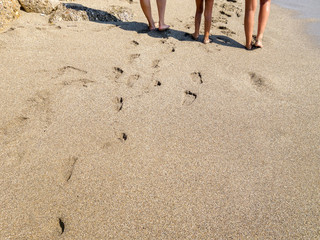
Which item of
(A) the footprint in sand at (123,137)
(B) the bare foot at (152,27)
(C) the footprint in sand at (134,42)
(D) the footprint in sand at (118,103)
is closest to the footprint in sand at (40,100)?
(D) the footprint in sand at (118,103)

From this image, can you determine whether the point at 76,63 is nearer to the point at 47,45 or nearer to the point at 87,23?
the point at 47,45

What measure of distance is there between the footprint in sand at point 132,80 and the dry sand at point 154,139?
0.02 metres

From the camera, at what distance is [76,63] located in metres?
2.52

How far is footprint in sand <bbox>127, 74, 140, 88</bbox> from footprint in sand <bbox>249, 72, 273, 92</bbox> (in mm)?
1131

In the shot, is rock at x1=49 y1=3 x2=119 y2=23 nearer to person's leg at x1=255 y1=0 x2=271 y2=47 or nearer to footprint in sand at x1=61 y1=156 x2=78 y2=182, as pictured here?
person's leg at x1=255 y1=0 x2=271 y2=47

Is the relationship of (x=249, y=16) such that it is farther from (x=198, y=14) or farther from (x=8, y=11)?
(x=8, y=11)

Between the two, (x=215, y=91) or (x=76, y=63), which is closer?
(x=215, y=91)

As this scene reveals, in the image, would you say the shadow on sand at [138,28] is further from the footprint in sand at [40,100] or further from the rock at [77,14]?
the footprint in sand at [40,100]

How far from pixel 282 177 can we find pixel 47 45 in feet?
8.63

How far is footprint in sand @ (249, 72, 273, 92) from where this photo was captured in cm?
232

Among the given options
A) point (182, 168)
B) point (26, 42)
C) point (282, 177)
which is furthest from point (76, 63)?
point (282, 177)

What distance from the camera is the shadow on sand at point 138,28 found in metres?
3.18

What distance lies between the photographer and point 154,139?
177 cm

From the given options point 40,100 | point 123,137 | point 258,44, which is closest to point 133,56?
point 40,100
